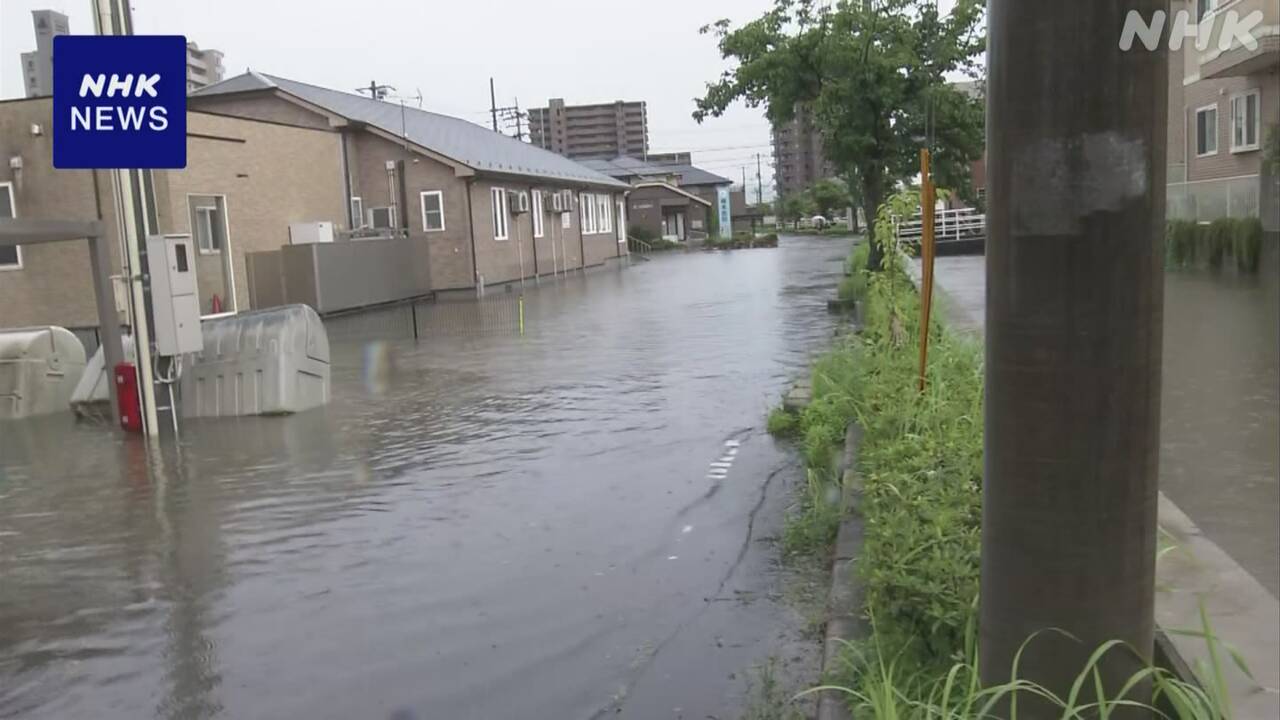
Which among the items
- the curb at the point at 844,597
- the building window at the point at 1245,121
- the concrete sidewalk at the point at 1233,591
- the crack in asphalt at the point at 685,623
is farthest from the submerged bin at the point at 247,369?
the building window at the point at 1245,121

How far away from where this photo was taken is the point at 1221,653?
137 inches

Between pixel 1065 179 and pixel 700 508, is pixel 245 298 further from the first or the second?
pixel 1065 179

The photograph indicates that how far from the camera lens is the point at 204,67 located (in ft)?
137

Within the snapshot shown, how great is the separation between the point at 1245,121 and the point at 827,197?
233 ft

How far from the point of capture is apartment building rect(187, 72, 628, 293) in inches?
1130

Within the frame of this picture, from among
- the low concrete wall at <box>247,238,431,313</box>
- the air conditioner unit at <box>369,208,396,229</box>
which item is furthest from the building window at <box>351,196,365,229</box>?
the low concrete wall at <box>247,238,431,313</box>

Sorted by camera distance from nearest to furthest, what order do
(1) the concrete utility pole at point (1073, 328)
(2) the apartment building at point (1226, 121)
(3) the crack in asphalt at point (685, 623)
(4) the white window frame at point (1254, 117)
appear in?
(1) the concrete utility pole at point (1073, 328), (3) the crack in asphalt at point (685, 623), (2) the apartment building at point (1226, 121), (4) the white window frame at point (1254, 117)

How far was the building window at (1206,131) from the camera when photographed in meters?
26.2

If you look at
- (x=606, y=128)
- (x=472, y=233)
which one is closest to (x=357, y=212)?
(x=472, y=233)

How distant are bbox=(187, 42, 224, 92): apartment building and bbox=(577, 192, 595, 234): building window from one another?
46.8 ft

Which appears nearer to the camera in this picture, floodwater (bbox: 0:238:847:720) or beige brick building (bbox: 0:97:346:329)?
floodwater (bbox: 0:238:847:720)

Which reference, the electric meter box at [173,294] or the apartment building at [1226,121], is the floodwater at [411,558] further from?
the apartment building at [1226,121]

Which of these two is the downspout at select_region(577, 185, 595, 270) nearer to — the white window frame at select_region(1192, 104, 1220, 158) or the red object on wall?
the white window frame at select_region(1192, 104, 1220, 158)

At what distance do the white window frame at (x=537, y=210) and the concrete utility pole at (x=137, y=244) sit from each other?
27257 millimetres
